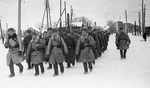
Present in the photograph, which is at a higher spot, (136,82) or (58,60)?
(58,60)

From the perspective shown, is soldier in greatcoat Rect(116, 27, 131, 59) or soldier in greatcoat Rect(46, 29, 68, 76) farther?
soldier in greatcoat Rect(116, 27, 131, 59)

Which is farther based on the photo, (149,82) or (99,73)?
(99,73)

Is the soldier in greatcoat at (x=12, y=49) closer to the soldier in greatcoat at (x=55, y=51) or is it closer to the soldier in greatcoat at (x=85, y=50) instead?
the soldier in greatcoat at (x=55, y=51)

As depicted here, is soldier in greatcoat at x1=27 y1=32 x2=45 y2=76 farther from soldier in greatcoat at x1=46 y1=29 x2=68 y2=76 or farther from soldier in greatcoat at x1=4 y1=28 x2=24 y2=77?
soldier in greatcoat at x1=4 y1=28 x2=24 y2=77

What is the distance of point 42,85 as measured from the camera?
6566mm

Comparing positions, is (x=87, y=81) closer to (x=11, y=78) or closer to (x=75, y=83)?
(x=75, y=83)

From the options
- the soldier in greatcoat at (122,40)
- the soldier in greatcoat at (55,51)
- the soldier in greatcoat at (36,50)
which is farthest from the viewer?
the soldier in greatcoat at (122,40)

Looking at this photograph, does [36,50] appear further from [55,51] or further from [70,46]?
[70,46]

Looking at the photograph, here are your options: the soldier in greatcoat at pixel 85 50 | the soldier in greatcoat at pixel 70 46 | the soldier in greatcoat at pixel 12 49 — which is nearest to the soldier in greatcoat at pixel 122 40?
the soldier in greatcoat at pixel 70 46

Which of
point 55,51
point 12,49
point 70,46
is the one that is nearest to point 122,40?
point 70,46

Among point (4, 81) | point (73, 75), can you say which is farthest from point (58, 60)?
point (4, 81)

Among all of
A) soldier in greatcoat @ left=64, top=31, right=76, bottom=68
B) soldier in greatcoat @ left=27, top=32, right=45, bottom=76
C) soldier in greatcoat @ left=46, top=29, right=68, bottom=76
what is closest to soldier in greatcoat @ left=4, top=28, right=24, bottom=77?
soldier in greatcoat @ left=27, top=32, right=45, bottom=76

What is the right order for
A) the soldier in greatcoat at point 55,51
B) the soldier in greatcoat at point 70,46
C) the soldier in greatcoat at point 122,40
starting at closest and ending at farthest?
the soldier in greatcoat at point 55,51 → the soldier in greatcoat at point 70,46 → the soldier in greatcoat at point 122,40

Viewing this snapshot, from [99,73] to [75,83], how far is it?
5.46 feet
